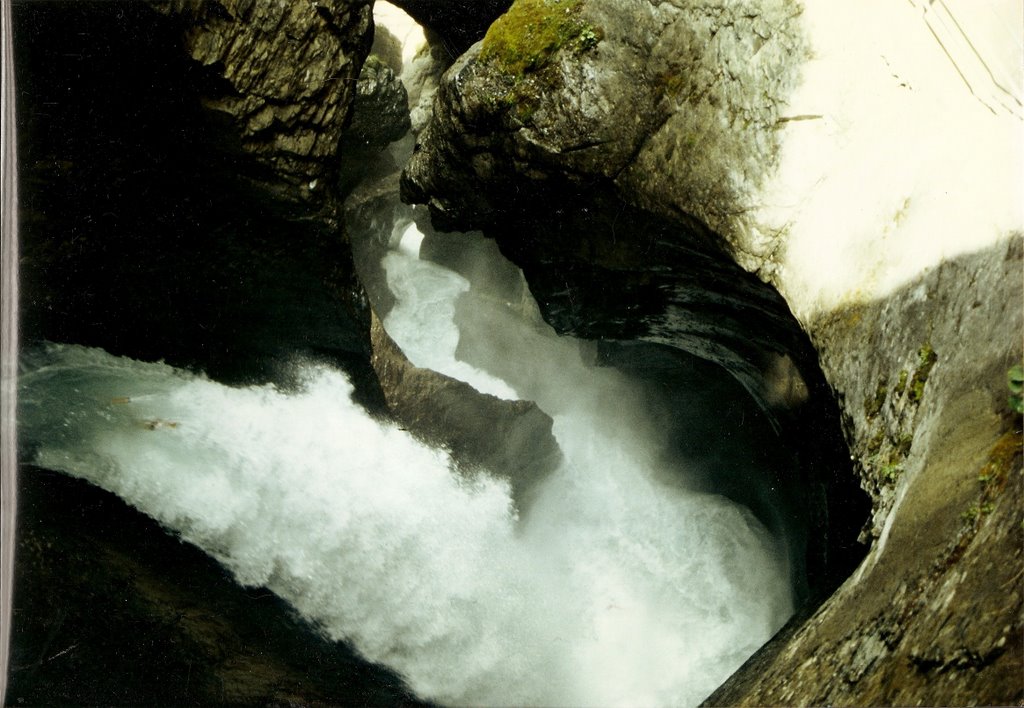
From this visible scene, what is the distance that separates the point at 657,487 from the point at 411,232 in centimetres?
638

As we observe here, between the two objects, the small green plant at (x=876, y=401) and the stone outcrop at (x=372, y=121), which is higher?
the small green plant at (x=876, y=401)

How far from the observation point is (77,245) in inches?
201

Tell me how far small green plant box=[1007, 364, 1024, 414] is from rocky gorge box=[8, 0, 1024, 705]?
0.04 meters

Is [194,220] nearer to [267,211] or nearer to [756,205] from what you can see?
[267,211]

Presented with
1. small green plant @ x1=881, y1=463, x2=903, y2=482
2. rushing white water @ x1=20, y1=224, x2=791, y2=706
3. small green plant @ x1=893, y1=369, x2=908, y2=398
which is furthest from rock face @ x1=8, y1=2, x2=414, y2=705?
small green plant @ x1=893, y1=369, x2=908, y2=398

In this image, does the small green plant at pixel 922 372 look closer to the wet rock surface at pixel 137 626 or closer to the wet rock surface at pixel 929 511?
the wet rock surface at pixel 929 511

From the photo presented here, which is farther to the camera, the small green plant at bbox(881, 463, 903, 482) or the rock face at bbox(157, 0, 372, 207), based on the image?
the rock face at bbox(157, 0, 372, 207)

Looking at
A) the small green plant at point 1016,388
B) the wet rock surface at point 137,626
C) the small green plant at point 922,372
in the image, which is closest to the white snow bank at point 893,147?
the small green plant at point 922,372

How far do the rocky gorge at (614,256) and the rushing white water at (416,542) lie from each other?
0.24 meters

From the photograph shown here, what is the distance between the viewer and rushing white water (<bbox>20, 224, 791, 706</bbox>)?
553 cm

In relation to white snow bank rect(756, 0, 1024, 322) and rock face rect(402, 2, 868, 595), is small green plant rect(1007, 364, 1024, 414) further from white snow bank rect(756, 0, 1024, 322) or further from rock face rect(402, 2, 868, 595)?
rock face rect(402, 2, 868, 595)

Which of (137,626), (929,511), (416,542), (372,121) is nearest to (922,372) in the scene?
(929,511)

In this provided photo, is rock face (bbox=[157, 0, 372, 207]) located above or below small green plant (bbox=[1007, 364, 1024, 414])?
below

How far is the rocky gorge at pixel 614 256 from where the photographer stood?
3.14m
